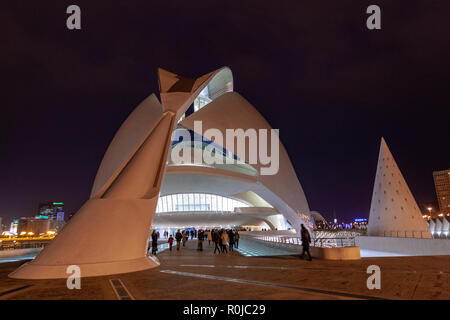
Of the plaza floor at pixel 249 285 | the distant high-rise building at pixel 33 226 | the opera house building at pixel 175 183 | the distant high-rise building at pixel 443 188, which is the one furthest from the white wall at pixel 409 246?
the distant high-rise building at pixel 443 188

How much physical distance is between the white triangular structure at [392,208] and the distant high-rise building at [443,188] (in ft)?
376

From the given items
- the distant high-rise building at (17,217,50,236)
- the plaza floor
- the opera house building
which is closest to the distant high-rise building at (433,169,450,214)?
the opera house building

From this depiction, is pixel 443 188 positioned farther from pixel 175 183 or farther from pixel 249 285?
pixel 249 285

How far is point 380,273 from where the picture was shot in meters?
6.43

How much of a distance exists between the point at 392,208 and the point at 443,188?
11964cm

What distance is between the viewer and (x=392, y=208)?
16.4 meters

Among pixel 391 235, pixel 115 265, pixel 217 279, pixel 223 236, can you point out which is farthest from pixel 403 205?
pixel 115 265

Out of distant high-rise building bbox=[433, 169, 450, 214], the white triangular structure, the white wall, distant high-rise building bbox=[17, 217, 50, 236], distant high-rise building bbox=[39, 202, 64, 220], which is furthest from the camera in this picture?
distant high-rise building bbox=[39, 202, 64, 220]

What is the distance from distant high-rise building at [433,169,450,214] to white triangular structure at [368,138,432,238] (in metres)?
115

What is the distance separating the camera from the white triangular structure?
1598 centimetres

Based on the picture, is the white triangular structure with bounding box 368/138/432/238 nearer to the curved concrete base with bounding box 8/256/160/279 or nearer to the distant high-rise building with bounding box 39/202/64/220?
the curved concrete base with bounding box 8/256/160/279

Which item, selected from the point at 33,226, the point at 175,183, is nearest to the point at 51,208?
the point at 33,226

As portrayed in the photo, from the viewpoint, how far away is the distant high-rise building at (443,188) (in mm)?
106875
